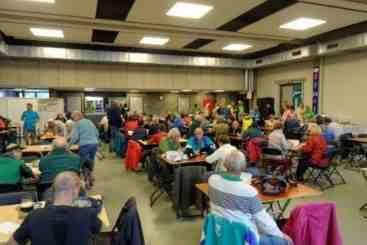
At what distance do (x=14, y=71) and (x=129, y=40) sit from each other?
14.5ft

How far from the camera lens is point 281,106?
39.4 feet

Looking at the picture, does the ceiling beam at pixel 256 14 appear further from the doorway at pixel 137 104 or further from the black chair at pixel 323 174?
the doorway at pixel 137 104

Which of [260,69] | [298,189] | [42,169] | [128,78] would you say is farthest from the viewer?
[260,69]

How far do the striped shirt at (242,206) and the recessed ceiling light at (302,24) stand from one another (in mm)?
5665

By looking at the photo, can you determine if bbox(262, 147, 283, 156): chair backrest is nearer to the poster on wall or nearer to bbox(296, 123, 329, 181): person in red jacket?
bbox(296, 123, 329, 181): person in red jacket

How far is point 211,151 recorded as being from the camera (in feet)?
17.2

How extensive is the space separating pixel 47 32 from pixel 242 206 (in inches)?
313

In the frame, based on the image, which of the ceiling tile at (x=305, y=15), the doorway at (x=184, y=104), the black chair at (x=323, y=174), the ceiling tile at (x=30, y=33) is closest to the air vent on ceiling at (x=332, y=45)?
the ceiling tile at (x=305, y=15)

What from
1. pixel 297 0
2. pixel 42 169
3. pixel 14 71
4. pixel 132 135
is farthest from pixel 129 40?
pixel 42 169

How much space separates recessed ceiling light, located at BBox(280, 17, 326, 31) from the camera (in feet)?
22.6

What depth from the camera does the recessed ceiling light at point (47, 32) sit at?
796 cm

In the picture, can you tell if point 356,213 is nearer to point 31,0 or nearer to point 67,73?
point 31,0

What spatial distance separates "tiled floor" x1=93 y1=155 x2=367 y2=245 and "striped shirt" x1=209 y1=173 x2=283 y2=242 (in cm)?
144

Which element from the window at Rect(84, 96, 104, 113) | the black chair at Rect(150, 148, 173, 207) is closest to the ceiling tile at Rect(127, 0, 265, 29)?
the black chair at Rect(150, 148, 173, 207)
